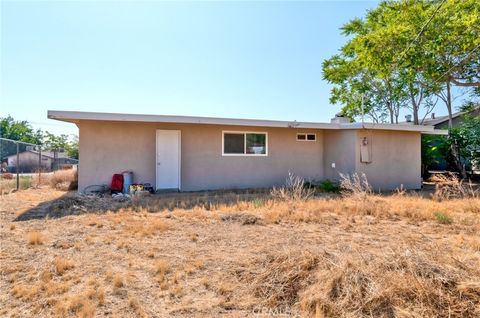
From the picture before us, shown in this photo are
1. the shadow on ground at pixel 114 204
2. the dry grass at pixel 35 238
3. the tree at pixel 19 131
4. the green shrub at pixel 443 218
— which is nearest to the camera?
the dry grass at pixel 35 238

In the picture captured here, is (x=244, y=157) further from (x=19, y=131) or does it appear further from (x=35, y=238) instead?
(x=19, y=131)

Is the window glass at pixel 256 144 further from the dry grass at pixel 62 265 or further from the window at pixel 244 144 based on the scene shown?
the dry grass at pixel 62 265

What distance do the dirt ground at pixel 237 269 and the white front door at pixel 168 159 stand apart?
402 centimetres

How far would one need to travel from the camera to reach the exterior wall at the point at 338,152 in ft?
32.9

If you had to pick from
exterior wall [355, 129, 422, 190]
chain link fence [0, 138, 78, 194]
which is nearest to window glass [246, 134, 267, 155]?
exterior wall [355, 129, 422, 190]

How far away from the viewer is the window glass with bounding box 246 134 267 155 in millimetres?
10203

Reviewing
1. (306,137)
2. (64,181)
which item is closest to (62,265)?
(64,181)

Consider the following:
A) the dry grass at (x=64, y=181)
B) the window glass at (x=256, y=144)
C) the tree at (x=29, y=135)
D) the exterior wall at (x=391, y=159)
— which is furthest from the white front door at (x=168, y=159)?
the tree at (x=29, y=135)

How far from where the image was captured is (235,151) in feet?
33.0

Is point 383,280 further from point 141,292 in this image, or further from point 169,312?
point 141,292

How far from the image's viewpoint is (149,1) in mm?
7008

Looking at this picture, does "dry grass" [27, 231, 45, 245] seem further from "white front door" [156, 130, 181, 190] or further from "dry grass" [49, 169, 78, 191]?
"dry grass" [49, 169, 78, 191]

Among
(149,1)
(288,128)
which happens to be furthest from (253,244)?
(288,128)

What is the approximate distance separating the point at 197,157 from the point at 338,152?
4.82m
